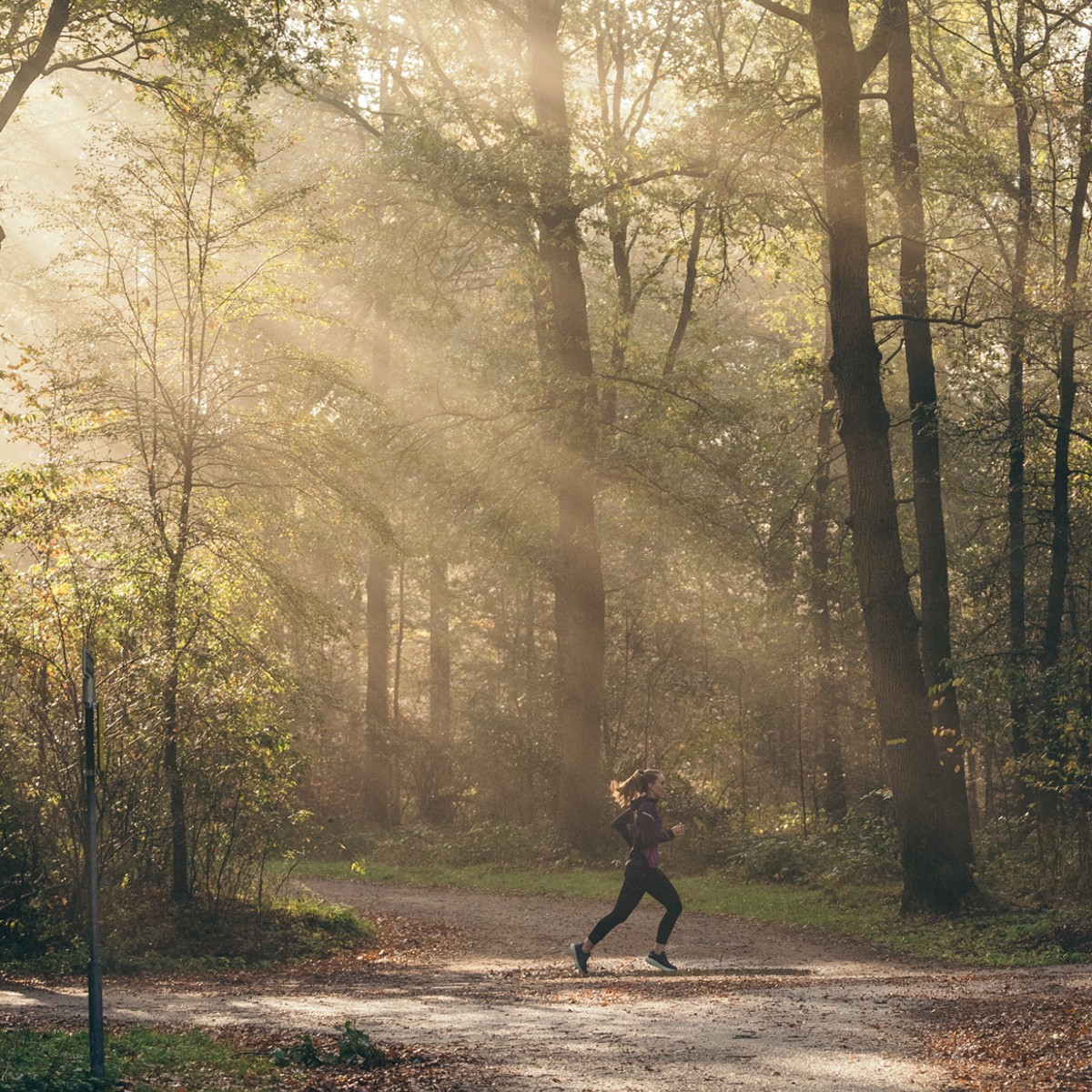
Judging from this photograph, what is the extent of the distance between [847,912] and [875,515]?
537 cm

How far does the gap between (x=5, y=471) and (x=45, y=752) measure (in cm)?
289

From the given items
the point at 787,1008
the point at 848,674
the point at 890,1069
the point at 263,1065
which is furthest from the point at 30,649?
the point at 848,674

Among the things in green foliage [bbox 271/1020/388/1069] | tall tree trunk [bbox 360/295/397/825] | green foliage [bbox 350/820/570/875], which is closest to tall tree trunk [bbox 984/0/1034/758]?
green foliage [bbox 350/820/570/875]

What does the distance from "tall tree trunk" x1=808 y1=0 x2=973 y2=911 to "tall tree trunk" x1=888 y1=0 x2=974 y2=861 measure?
144 centimetres

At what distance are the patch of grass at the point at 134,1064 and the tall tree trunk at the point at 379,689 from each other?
20948 millimetres

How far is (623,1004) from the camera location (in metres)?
10.5

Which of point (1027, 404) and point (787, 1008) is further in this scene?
point (1027, 404)

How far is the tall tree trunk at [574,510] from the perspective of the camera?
71.1 ft

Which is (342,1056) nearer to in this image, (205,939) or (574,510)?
(205,939)

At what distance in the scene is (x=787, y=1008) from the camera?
9.94 meters

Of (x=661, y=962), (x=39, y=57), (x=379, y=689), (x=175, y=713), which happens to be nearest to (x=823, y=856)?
(x=661, y=962)

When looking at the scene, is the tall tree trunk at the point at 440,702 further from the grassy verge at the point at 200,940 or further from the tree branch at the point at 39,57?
the tree branch at the point at 39,57

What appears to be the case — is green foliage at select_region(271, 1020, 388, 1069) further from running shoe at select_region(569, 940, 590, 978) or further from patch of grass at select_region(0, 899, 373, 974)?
patch of grass at select_region(0, 899, 373, 974)

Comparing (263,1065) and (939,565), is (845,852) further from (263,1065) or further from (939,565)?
(263,1065)
